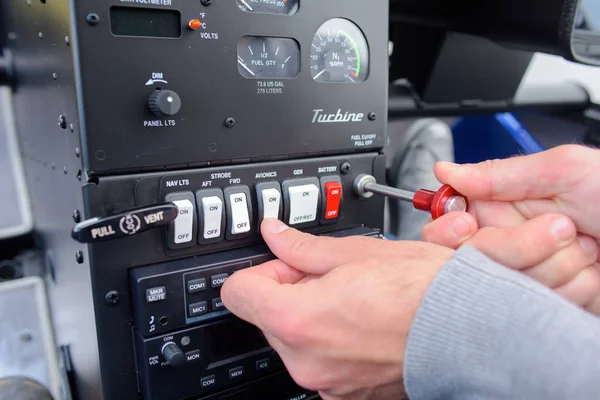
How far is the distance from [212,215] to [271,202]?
10 centimetres

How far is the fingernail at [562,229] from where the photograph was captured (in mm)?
711

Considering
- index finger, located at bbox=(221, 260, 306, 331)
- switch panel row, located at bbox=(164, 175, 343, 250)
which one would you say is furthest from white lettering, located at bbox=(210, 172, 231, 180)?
index finger, located at bbox=(221, 260, 306, 331)

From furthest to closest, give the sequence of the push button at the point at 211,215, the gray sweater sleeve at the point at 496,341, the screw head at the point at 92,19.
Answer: the push button at the point at 211,215, the screw head at the point at 92,19, the gray sweater sleeve at the point at 496,341

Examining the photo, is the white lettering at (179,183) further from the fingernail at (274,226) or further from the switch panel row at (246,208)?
the fingernail at (274,226)

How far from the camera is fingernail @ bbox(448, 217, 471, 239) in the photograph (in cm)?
76

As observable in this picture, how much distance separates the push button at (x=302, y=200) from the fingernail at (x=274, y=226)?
45 millimetres

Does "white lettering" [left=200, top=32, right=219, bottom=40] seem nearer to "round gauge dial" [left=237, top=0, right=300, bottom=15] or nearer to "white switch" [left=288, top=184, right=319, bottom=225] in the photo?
"round gauge dial" [left=237, top=0, right=300, bottom=15]

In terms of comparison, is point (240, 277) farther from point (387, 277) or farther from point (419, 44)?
point (419, 44)

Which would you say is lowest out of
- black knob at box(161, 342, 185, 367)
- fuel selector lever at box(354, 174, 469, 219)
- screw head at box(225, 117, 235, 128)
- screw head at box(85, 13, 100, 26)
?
black knob at box(161, 342, 185, 367)

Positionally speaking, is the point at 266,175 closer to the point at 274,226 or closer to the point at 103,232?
the point at 274,226

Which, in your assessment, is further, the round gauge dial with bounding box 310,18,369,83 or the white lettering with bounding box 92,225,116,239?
the round gauge dial with bounding box 310,18,369,83

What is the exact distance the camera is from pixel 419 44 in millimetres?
1648

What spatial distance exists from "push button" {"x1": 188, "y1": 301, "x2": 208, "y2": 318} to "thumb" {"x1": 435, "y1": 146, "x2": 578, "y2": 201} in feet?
1.33

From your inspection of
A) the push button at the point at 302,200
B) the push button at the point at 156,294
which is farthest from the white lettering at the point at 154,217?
the push button at the point at 302,200
